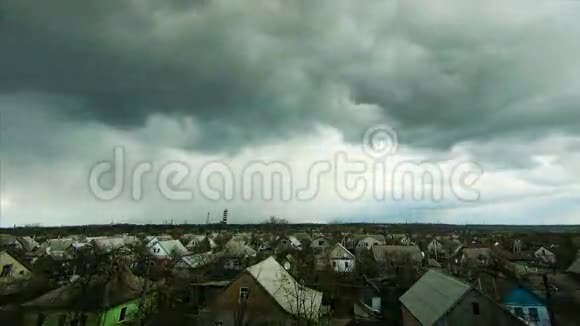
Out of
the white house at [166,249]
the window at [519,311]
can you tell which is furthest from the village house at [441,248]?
the white house at [166,249]

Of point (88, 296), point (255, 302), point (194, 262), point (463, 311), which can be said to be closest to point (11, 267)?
point (194, 262)

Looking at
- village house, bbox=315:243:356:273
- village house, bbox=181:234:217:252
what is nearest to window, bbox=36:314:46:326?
village house, bbox=315:243:356:273

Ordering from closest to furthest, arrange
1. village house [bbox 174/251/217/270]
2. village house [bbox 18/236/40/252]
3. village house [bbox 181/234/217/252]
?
village house [bbox 174/251/217/270] < village house [bbox 181/234/217/252] < village house [bbox 18/236/40/252]

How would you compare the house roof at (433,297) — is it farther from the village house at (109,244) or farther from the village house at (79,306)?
the village house at (109,244)

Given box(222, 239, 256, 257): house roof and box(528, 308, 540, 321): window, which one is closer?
box(528, 308, 540, 321): window

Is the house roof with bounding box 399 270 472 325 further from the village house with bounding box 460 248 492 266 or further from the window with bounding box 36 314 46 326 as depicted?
the village house with bounding box 460 248 492 266

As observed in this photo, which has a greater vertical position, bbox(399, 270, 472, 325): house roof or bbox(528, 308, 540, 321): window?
bbox(399, 270, 472, 325): house roof
